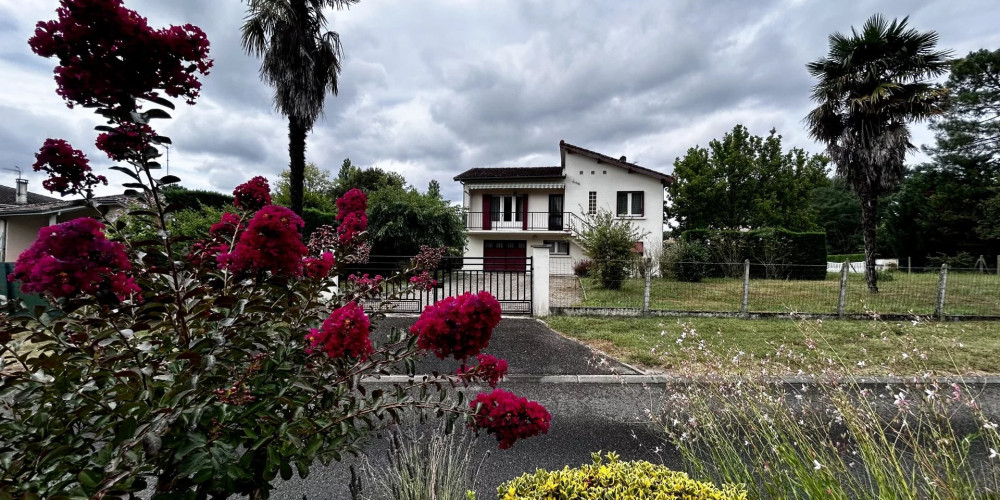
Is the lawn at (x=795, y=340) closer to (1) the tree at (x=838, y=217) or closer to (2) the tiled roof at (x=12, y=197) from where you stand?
(2) the tiled roof at (x=12, y=197)

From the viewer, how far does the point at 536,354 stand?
5.65m

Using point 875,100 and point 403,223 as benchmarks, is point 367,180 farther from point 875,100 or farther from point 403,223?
point 875,100

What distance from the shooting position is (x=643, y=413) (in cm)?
380

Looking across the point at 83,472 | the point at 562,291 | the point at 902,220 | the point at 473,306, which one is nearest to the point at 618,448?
the point at 473,306

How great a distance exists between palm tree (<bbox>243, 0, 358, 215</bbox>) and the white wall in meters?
13.5

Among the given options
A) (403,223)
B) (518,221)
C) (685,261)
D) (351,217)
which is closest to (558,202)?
(518,221)

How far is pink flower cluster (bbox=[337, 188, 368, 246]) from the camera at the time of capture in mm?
2271

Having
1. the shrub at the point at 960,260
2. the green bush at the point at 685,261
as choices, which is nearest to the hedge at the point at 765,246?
the green bush at the point at 685,261

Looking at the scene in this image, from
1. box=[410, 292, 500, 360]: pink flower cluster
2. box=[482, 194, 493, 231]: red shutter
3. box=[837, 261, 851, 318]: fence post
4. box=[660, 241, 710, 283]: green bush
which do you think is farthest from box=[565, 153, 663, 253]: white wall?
box=[410, 292, 500, 360]: pink flower cluster

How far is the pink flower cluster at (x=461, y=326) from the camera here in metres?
1.47

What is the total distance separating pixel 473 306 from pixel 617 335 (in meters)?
5.72

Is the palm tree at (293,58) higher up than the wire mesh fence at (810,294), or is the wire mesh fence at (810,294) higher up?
the palm tree at (293,58)

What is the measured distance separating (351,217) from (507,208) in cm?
1950

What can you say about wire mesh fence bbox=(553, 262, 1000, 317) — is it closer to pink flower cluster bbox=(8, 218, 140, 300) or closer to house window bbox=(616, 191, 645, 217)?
pink flower cluster bbox=(8, 218, 140, 300)
